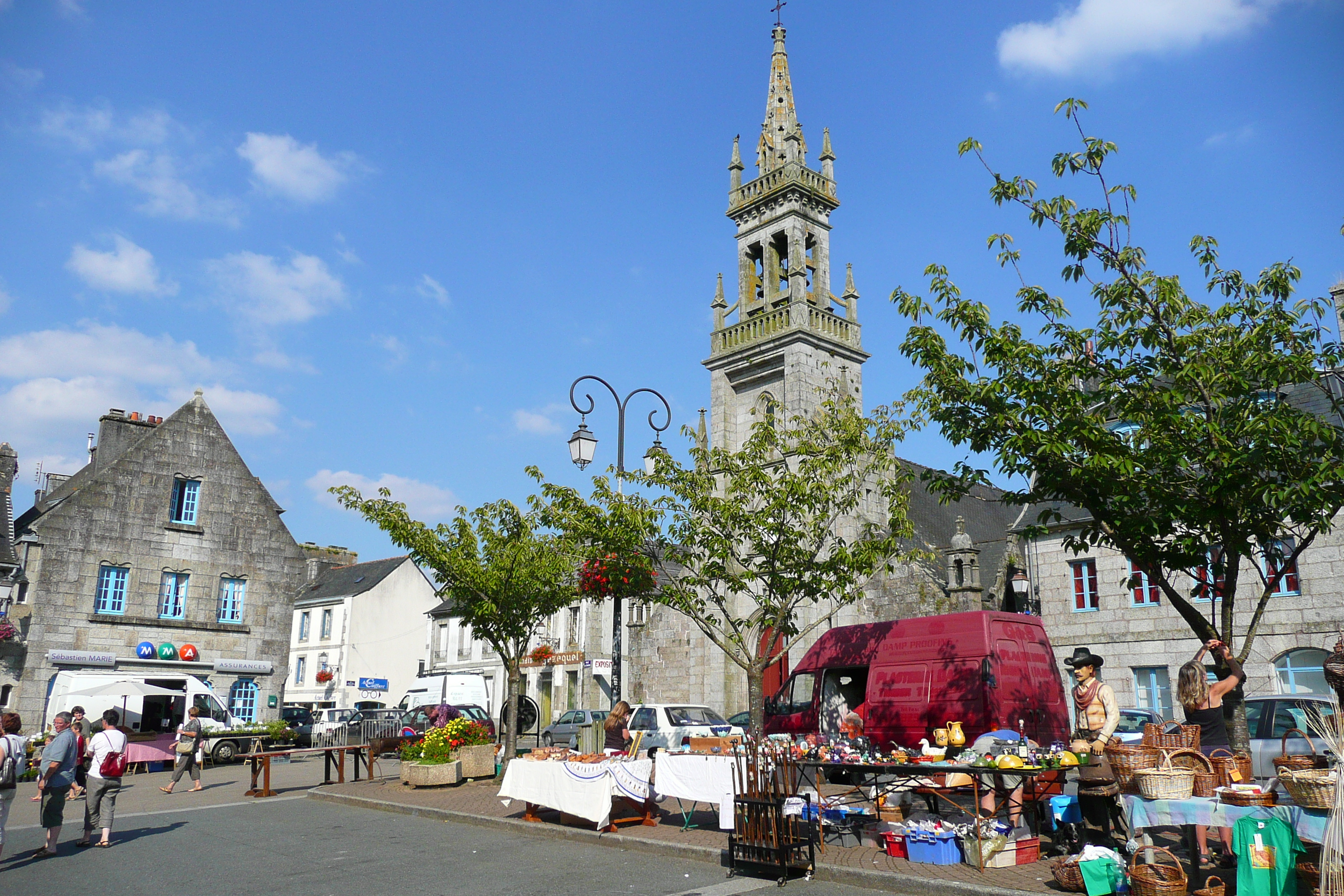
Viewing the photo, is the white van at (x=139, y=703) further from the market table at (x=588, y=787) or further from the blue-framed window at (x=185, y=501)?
the market table at (x=588, y=787)

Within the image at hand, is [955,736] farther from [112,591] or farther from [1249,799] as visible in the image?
[112,591]

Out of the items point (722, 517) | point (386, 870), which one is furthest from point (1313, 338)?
point (386, 870)

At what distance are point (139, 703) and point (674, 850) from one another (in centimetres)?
1867

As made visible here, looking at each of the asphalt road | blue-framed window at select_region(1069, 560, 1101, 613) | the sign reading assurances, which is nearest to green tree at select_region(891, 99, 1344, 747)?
the asphalt road

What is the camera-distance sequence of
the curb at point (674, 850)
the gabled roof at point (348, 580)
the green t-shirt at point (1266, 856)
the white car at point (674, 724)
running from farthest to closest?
the gabled roof at point (348, 580)
the white car at point (674, 724)
the curb at point (674, 850)
the green t-shirt at point (1266, 856)

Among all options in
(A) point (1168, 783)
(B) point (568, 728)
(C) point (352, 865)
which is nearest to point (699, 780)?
(C) point (352, 865)

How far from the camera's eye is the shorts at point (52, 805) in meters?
10.2

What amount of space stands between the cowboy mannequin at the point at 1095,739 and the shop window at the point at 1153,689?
1465 cm

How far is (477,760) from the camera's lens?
16719 millimetres

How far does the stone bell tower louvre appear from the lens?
27703mm

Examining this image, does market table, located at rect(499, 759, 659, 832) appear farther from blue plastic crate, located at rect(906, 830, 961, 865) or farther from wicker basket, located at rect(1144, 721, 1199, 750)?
wicker basket, located at rect(1144, 721, 1199, 750)

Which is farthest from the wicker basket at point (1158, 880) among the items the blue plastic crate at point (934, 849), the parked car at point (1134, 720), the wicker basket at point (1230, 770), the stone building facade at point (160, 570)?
the stone building facade at point (160, 570)

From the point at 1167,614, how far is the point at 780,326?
1327 cm

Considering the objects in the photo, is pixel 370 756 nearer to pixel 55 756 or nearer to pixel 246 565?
pixel 55 756
